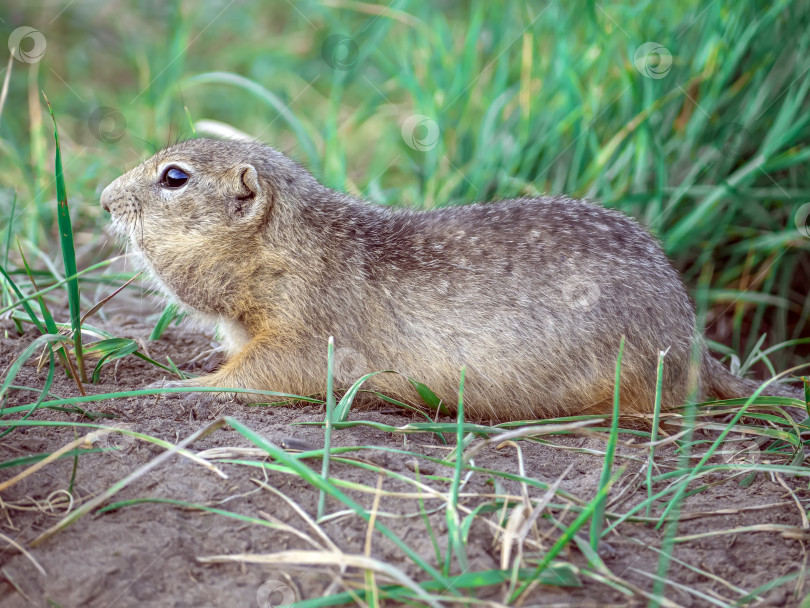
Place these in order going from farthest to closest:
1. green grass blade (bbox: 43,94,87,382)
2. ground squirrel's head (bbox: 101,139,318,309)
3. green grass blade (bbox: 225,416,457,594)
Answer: ground squirrel's head (bbox: 101,139,318,309) → green grass blade (bbox: 43,94,87,382) → green grass blade (bbox: 225,416,457,594)

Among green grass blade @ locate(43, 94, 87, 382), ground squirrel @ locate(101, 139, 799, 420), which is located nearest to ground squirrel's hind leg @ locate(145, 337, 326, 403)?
ground squirrel @ locate(101, 139, 799, 420)

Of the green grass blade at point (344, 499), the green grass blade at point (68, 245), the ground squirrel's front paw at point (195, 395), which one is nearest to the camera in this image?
the green grass blade at point (344, 499)

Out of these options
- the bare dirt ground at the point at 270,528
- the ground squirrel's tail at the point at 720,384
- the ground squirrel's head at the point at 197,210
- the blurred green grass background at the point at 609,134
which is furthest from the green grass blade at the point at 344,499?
the blurred green grass background at the point at 609,134

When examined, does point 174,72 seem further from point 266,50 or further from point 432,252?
point 432,252

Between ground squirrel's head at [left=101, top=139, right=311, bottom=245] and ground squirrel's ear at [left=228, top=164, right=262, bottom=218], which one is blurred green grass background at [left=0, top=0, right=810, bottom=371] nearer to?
ground squirrel's head at [left=101, top=139, right=311, bottom=245]

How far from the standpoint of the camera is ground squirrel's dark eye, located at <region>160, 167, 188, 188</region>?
135 inches

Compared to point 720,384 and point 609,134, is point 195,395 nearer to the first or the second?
point 720,384

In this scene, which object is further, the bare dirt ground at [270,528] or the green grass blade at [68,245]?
the green grass blade at [68,245]

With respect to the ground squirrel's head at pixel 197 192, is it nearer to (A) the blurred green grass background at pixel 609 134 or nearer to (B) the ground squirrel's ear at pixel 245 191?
(B) the ground squirrel's ear at pixel 245 191

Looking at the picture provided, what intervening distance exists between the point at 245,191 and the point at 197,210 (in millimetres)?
229

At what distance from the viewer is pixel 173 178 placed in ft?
11.3

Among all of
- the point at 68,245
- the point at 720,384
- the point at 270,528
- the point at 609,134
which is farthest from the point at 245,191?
the point at 609,134

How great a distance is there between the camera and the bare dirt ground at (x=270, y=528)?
78.0 inches

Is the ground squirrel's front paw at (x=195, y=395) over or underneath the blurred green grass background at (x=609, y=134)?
underneath
